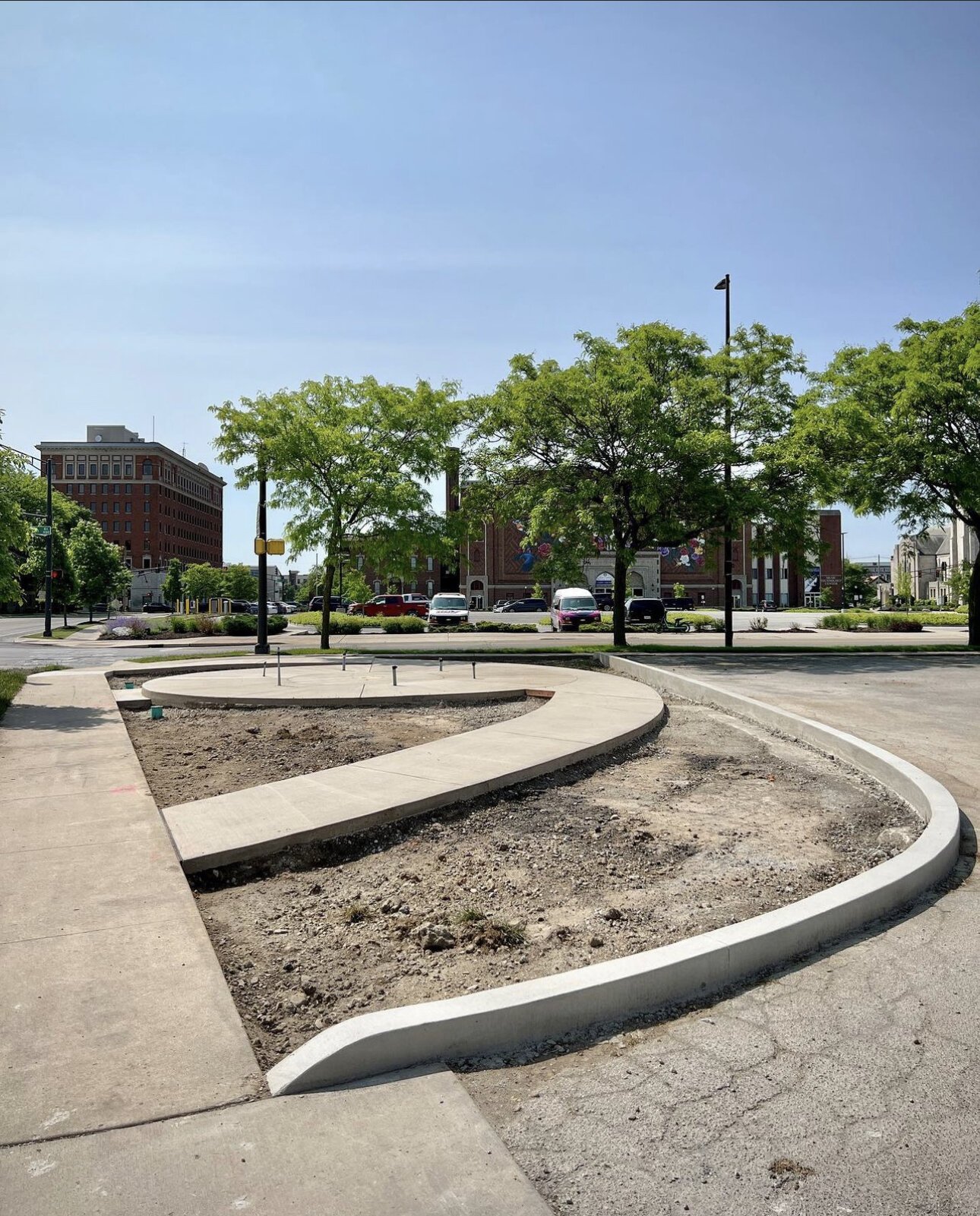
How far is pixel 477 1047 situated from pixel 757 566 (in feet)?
396

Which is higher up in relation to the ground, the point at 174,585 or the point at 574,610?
the point at 174,585

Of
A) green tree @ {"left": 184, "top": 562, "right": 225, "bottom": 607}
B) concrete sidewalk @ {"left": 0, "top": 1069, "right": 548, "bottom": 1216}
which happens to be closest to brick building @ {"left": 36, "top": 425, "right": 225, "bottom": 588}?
green tree @ {"left": 184, "top": 562, "right": 225, "bottom": 607}

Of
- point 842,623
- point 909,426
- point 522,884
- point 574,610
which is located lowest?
point 842,623

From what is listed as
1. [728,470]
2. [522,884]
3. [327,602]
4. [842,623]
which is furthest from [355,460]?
[842,623]

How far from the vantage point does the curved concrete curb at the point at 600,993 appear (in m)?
3.16

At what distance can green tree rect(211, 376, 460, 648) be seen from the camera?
2488 cm

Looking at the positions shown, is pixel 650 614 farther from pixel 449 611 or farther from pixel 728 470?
pixel 728 470

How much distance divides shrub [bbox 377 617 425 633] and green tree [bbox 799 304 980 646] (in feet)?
63.4

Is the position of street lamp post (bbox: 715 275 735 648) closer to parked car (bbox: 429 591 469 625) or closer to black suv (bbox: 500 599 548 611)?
parked car (bbox: 429 591 469 625)

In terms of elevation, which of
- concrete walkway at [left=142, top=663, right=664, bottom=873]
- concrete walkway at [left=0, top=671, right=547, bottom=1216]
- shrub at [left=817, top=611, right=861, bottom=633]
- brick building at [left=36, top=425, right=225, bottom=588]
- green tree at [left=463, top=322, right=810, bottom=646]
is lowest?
shrub at [left=817, top=611, right=861, bottom=633]

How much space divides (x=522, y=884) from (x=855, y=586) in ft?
408

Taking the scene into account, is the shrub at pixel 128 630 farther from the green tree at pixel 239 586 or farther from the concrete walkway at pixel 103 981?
the green tree at pixel 239 586

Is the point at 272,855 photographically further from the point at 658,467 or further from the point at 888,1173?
the point at 658,467

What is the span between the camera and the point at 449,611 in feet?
135
